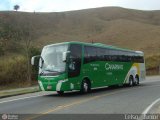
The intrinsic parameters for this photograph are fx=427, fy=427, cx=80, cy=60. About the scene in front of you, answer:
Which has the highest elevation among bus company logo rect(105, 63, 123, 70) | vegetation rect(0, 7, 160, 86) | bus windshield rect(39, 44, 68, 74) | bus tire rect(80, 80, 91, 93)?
vegetation rect(0, 7, 160, 86)

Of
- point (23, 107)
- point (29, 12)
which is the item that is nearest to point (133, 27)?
point (29, 12)

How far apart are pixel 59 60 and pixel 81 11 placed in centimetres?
11257

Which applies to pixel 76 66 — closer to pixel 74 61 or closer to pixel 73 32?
pixel 74 61

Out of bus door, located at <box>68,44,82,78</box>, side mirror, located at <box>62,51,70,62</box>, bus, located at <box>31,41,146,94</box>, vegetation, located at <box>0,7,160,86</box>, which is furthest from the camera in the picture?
vegetation, located at <box>0,7,160,86</box>

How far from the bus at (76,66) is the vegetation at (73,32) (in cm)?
1508

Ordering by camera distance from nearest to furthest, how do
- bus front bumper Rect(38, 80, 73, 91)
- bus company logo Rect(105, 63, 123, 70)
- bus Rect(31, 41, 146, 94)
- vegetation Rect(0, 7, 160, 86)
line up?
bus front bumper Rect(38, 80, 73, 91) → bus Rect(31, 41, 146, 94) → bus company logo Rect(105, 63, 123, 70) → vegetation Rect(0, 7, 160, 86)

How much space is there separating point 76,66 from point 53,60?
1.45m

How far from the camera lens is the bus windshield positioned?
23953 mm

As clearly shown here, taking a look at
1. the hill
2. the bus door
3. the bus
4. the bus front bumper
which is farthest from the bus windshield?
the hill

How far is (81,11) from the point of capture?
13550 centimetres

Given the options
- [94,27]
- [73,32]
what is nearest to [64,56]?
[73,32]

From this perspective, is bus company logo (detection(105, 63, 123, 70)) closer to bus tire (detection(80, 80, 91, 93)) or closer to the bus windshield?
bus tire (detection(80, 80, 91, 93))

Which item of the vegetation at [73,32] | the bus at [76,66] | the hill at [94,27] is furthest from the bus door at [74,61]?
the hill at [94,27]

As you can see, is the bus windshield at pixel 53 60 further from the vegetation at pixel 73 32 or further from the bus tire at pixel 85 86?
the vegetation at pixel 73 32
